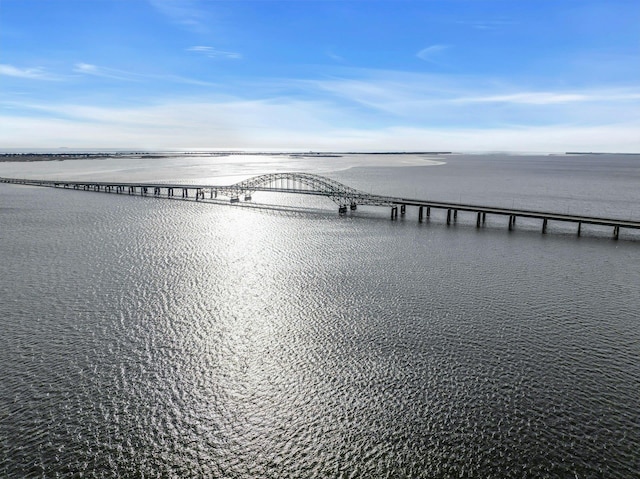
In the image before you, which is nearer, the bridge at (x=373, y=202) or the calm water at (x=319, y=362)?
the calm water at (x=319, y=362)

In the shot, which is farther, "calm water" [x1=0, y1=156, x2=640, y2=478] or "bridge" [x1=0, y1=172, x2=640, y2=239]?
"bridge" [x1=0, y1=172, x2=640, y2=239]

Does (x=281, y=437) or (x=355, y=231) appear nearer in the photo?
(x=281, y=437)

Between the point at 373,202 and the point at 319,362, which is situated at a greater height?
the point at 373,202

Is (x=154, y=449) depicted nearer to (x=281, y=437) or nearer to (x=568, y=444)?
(x=281, y=437)

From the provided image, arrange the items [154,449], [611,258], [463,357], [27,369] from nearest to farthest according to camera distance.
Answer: [154,449], [27,369], [463,357], [611,258]

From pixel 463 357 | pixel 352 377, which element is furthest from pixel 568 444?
pixel 352 377

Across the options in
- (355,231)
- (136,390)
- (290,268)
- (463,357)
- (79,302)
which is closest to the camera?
(136,390)

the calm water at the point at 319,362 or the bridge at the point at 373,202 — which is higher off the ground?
the bridge at the point at 373,202

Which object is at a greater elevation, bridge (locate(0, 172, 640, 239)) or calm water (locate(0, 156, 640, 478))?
bridge (locate(0, 172, 640, 239))
